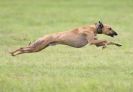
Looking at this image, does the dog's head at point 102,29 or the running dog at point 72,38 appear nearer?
the running dog at point 72,38

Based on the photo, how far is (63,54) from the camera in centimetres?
1952

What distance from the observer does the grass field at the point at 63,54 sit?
1344cm

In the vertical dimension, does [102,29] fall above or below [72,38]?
above

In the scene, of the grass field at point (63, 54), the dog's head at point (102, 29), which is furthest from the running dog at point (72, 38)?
the grass field at point (63, 54)

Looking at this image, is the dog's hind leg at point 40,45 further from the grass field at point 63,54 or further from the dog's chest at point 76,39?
the grass field at point 63,54

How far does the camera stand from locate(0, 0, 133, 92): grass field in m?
13.4

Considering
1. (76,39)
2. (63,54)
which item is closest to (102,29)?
(76,39)

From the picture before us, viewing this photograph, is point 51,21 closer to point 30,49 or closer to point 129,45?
point 129,45

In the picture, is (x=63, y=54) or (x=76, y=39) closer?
(x=76, y=39)

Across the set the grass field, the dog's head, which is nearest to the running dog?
the dog's head

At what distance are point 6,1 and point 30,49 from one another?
22.5m

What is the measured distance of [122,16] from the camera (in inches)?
1225

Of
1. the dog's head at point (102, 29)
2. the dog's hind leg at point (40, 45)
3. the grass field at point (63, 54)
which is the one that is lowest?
the grass field at point (63, 54)

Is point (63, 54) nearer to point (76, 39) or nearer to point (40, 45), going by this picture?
point (76, 39)
